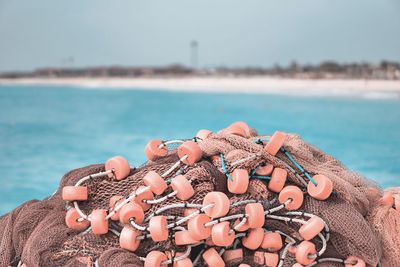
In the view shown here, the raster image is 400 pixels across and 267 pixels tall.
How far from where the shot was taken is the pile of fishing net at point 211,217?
8.39 ft

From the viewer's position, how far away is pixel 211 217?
2541mm

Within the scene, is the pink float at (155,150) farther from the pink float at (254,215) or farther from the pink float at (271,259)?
the pink float at (271,259)

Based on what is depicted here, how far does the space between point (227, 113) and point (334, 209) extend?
22682 millimetres

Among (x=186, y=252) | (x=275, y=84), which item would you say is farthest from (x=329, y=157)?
(x=275, y=84)

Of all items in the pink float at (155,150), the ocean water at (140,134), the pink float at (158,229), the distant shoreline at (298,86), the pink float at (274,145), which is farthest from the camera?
the distant shoreline at (298,86)

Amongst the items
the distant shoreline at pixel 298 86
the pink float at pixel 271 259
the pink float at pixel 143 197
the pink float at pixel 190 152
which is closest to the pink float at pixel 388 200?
the pink float at pixel 271 259

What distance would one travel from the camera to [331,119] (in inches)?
866

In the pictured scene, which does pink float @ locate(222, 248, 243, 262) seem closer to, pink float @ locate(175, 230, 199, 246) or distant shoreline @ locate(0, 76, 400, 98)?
pink float @ locate(175, 230, 199, 246)

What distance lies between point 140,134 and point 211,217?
1552 centimetres

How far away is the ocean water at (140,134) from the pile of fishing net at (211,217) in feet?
19.4

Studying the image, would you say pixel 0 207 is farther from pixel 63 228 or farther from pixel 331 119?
pixel 331 119

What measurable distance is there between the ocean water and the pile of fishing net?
19.4ft

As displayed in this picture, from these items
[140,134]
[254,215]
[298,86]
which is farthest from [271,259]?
[298,86]

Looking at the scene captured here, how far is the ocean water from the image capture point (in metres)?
11.2
